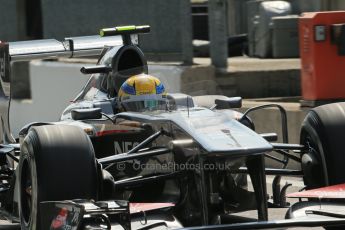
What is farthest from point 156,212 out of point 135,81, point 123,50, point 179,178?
point 123,50

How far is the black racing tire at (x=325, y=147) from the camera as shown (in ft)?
24.4

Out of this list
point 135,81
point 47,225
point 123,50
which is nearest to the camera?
point 47,225

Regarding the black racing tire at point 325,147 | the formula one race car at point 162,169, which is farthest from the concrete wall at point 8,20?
the black racing tire at point 325,147

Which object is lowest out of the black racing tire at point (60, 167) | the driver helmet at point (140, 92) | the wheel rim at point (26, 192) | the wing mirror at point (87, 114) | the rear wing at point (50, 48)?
the wheel rim at point (26, 192)

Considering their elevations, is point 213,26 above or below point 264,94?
above

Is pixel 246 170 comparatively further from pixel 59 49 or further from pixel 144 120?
pixel 59 49

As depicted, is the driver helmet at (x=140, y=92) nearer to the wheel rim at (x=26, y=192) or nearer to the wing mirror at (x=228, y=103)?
the wing mirror at (x=228, y=103)

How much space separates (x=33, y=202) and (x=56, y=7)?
54.3 ft

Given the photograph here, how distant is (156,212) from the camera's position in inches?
283

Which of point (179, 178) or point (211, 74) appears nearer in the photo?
point (179, 178)

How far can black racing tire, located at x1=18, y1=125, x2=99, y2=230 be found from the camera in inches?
273

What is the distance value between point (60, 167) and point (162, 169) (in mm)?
857

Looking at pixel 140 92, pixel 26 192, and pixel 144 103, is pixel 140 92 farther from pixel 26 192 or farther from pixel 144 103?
pixel 26 192

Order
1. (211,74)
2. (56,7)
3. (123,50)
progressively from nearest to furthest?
1. (123,50)
2. (211,74)
3. (56,7)
